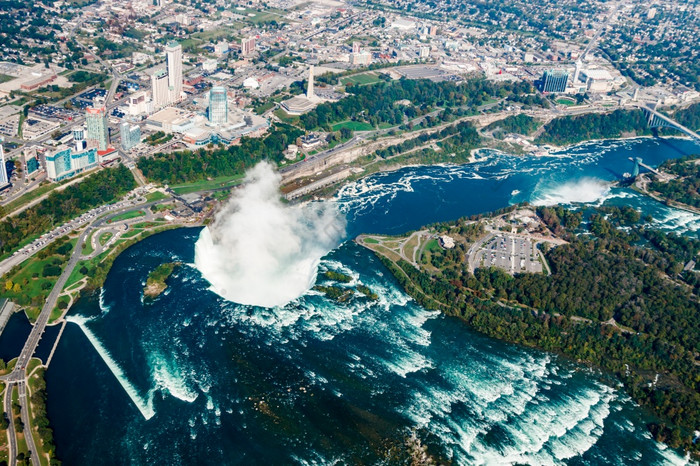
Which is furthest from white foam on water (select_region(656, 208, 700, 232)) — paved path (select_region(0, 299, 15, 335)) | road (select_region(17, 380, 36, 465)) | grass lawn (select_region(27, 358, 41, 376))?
paved path (select_region(0, 299, 15, 335))

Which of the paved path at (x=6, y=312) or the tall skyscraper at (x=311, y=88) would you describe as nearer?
the paved path at (x=6, y=312)

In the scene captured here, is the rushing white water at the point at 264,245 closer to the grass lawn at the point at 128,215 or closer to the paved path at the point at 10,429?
the grass lawn at the point at 128,215

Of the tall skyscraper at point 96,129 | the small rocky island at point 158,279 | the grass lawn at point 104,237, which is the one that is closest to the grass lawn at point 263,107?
the tall skyscraper at point 96,129

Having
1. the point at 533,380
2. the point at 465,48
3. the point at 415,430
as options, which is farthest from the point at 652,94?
the point at 415,430

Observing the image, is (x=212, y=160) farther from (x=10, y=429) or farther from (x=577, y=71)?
(x=577, y=71)

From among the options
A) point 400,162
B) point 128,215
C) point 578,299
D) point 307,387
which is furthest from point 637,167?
point 128,215
